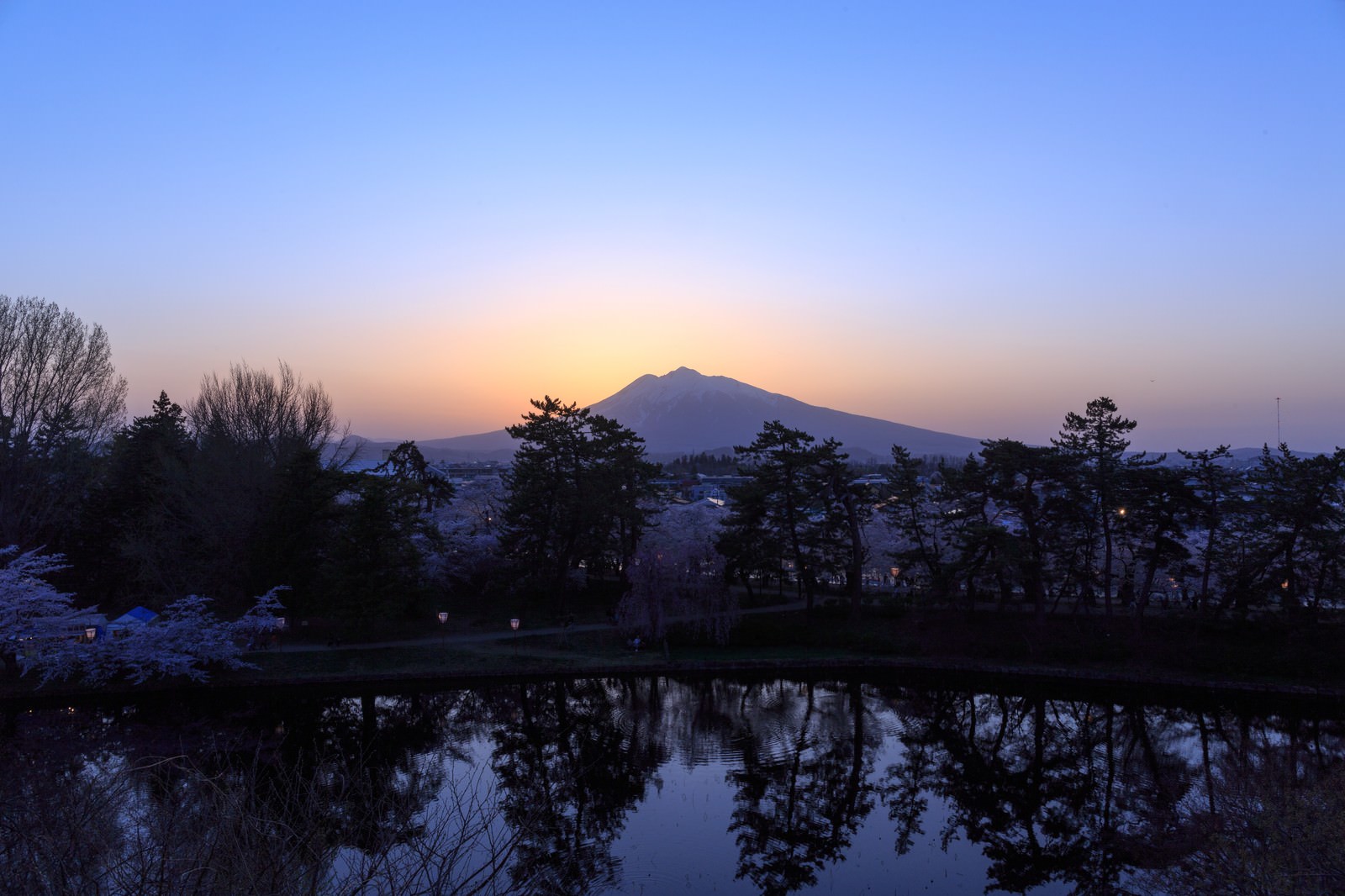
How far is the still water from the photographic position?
24.6 ft

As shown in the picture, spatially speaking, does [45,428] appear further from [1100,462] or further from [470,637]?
[1100,462]

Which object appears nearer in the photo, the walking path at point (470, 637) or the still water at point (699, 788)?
the still water at point (699, 788)

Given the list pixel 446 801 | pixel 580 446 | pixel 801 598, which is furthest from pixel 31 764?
pixel 801 598

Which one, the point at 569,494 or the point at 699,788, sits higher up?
the point at 569,494

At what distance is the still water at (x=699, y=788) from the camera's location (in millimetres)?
7500

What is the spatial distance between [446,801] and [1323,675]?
24.7m

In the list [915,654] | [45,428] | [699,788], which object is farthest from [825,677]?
[45,428]

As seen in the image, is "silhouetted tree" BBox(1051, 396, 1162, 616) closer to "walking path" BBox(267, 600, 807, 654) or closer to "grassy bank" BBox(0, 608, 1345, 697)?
"grassy bank" BBox(0, 608, 1345, 697)

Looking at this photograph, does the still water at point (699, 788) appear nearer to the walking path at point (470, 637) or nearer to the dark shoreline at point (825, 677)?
the dark shoreline at point (825, 677)

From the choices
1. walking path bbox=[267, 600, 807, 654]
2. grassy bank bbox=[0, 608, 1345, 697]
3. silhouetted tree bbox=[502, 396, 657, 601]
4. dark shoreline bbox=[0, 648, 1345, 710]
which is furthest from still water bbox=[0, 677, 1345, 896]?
silhouetted tree bbox=[502, 396, 657, 601]

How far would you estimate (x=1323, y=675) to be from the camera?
23266 mm

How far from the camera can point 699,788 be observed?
55.2 ft

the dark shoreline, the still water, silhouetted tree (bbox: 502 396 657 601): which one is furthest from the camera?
silhouetted tree (bbox: 502 396 657 601)

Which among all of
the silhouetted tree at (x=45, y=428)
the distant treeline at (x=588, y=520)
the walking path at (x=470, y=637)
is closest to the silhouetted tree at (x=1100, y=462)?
the distant treeline at (x=588, y=520)
